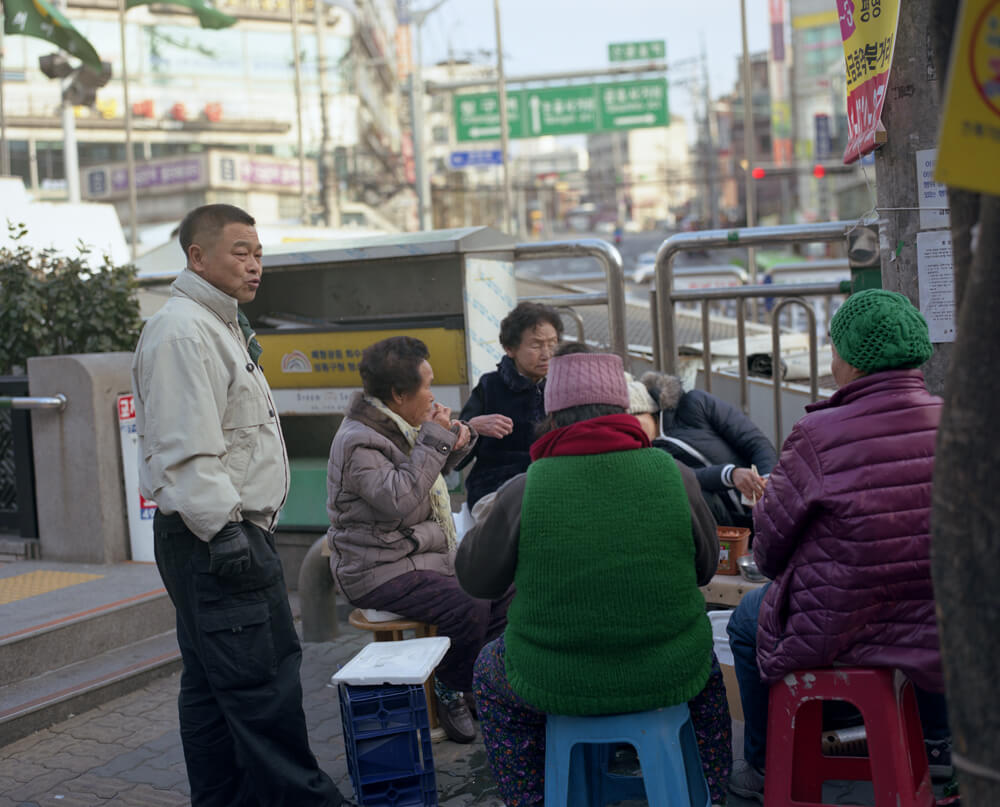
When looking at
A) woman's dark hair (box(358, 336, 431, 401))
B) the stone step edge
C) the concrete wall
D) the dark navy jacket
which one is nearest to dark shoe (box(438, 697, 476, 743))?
the dark navy jacket

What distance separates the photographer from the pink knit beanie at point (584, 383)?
3074 millimetres

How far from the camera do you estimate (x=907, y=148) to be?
393 cm

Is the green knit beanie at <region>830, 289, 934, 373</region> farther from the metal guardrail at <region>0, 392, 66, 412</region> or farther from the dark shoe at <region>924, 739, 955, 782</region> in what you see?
the metal guardrail at <region>0, 392, 66, 412</region>

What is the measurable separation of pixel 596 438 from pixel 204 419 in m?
1.19

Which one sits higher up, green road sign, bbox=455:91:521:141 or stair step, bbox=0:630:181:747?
green road sign, bbox=455:91:521:141

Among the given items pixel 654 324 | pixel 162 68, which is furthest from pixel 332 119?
pixel 654 324

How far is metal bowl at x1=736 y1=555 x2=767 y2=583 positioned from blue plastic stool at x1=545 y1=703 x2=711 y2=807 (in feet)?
3.23

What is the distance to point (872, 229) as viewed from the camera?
17.2ft

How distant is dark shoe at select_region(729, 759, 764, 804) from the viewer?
373 cm

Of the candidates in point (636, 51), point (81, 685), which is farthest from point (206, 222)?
point (636, 51)

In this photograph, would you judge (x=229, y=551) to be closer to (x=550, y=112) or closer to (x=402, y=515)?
(x=402, y=515)

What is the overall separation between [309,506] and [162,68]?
170ft

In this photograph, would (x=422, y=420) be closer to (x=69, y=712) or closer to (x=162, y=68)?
(x=69, y=712)

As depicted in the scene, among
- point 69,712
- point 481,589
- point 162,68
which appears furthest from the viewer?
point 162,68
